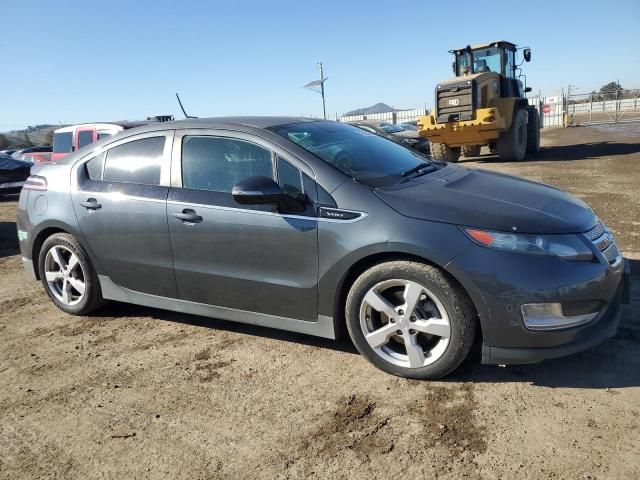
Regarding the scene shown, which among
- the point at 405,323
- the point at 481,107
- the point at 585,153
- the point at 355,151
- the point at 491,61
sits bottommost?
the point at 585,153

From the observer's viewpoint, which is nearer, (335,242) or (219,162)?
(335,242)

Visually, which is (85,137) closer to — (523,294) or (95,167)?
(95,167)

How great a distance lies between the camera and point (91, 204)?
3.96 metres

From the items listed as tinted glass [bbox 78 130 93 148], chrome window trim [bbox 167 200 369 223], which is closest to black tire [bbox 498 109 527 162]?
tinted glass [bbox 78 130 93 148]

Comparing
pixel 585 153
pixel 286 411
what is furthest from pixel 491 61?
pixel 286 411

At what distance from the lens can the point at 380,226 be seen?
2910 millimetres

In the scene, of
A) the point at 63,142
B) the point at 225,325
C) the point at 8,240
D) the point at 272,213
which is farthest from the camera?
the point at 63,142

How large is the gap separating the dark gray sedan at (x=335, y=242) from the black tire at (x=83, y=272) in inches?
0.7

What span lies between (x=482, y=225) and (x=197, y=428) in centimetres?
183

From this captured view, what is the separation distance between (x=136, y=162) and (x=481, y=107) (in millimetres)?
12357

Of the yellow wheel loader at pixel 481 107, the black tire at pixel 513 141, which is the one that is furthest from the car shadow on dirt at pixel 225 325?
the black tire at pixel 513 141

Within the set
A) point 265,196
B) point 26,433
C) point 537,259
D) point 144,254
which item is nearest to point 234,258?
point 265,196

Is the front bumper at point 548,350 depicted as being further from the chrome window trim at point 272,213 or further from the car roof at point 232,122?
Answer: the car roof at point 232,122

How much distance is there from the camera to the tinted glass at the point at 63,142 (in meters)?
9.60
